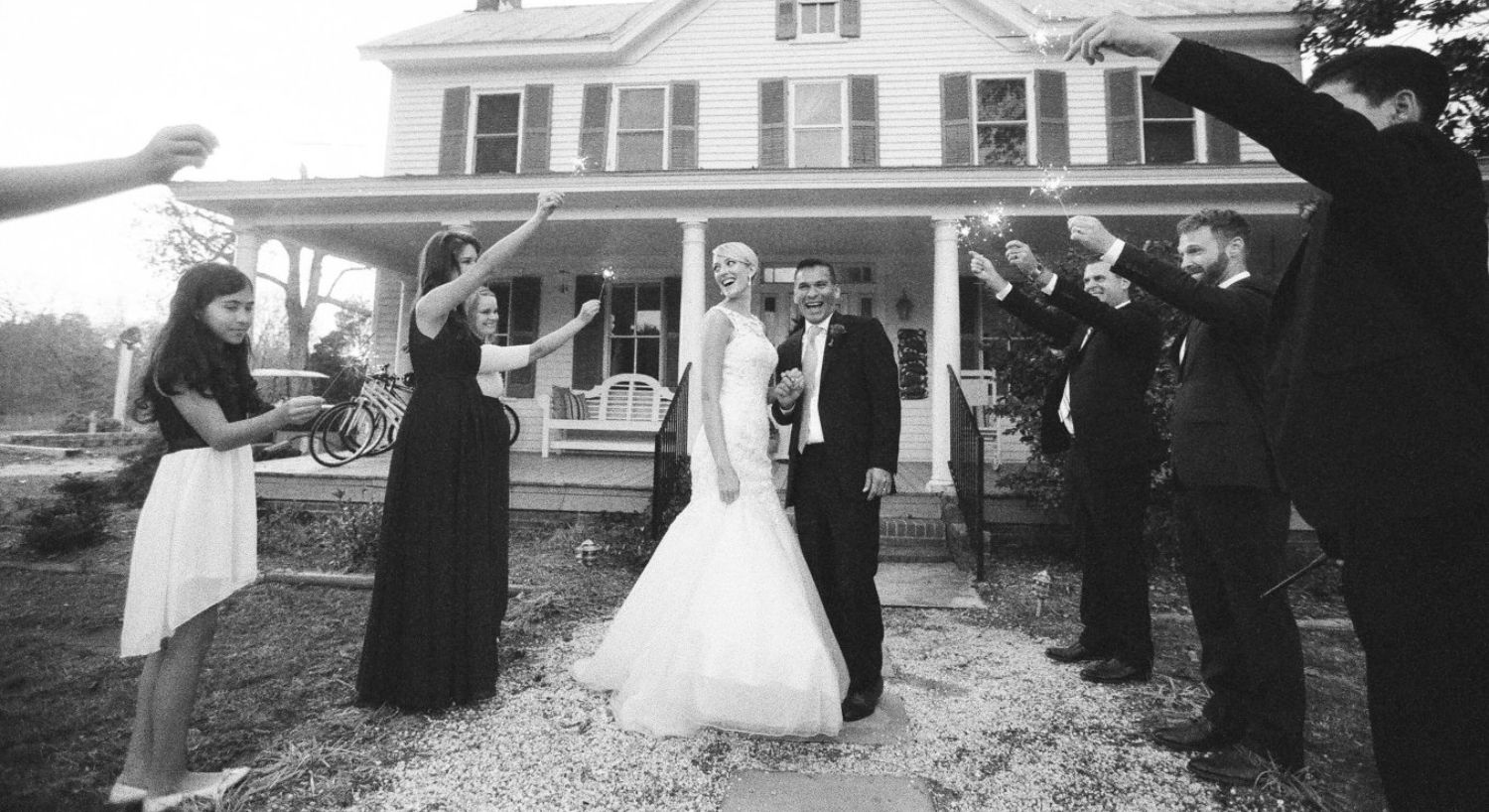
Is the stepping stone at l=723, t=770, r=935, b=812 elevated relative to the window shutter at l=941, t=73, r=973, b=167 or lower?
lower

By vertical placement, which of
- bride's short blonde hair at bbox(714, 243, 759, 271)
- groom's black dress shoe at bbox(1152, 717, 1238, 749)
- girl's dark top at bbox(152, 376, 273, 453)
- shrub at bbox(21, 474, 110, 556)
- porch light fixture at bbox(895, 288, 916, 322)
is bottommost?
groom's black dress shoe at bbox(1152, 717, 1238, 749)

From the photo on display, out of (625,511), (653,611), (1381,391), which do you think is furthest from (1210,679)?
(625,511)

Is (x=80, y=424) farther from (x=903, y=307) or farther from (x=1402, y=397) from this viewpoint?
(x=1402, y=397)

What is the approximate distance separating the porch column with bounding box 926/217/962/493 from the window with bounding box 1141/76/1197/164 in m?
4.26

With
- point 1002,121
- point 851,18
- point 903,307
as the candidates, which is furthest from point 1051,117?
point 903,307

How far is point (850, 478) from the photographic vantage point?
9.70 ft

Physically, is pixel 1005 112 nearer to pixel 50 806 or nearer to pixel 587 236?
pixel 587 236

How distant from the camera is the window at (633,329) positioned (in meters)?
11.0

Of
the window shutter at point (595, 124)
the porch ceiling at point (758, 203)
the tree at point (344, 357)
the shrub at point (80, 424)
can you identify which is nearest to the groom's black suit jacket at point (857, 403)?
the porch ceiling at point (758, 203)

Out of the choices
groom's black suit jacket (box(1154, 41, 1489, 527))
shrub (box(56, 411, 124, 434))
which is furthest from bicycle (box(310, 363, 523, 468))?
shrub (box(56, 411, 124, 434))

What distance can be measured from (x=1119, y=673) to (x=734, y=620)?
7.01ft

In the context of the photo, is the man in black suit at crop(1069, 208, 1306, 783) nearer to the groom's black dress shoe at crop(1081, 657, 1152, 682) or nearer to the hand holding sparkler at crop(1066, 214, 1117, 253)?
the hand holding sparkler at crop(1066, 214, 1117, 253)

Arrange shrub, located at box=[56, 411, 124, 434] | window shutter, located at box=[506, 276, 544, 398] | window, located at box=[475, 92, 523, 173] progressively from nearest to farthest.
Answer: window, located at box=[475, 92, 523, 173] → window shutter, located at box=[506, 276, 544, 398] → shrub, located at box=[56, 411, 124, 434]

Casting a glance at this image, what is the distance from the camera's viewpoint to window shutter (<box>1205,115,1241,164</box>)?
9.61m
